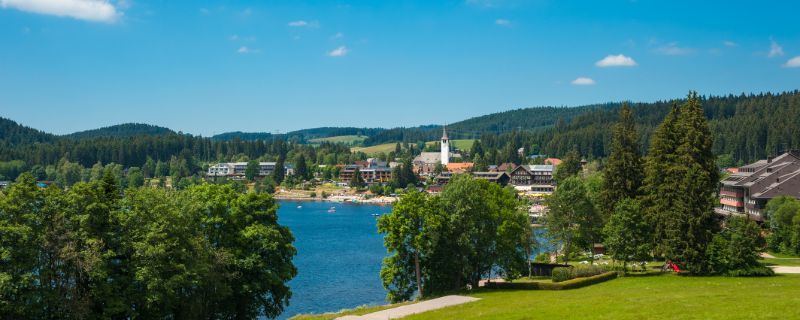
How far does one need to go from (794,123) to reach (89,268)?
513 feet

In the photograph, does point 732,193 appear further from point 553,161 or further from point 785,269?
point 553,161

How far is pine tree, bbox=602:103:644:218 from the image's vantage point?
5272 centimetres

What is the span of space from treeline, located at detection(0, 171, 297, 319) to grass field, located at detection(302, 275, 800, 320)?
186 inches

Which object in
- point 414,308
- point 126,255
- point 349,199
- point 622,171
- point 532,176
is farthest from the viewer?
point 532,176

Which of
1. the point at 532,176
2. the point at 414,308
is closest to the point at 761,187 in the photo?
the point at 414,308

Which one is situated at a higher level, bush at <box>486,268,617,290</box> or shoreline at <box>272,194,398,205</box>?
bush at <box>486,268,617,290</box>

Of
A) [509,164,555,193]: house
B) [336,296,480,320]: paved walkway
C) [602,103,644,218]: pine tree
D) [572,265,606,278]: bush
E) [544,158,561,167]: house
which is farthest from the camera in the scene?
[544,158,561,167]: house

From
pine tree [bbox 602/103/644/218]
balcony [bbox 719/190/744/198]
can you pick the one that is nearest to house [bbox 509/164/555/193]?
balcony [bbox 719/190/744/198]

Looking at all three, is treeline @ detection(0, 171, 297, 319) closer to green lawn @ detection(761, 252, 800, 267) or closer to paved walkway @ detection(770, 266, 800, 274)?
paved walkway @ detection(770, 266, 800, 274)

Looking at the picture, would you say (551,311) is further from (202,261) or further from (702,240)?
(702,240)

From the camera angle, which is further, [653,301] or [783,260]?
[783,260]

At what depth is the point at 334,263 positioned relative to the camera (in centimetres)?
6744

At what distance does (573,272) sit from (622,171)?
17.7m

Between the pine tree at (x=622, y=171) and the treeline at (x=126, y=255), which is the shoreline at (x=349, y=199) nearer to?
the pine tree at (x=622, y=171)
